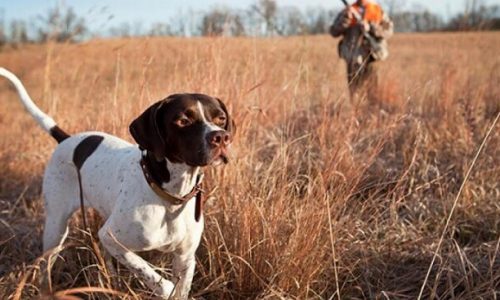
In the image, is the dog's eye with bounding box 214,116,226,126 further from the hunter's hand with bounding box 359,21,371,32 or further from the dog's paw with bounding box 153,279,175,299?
the hunter's hand with bounding box 359,21,371,32

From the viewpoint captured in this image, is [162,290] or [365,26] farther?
[365,26]

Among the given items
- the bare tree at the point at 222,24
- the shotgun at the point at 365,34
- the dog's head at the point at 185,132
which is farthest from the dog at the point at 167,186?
the shotgun at the point at 365,34

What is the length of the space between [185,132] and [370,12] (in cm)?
504

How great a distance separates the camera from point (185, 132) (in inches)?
90.4

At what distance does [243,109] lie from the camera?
372 cm

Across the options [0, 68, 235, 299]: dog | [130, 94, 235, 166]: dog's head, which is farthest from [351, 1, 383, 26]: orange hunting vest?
Result: [130, 94, 235, 166]: dog's head

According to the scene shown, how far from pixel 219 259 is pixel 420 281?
1.01 metres

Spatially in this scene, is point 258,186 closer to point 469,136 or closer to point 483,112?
point 469,136

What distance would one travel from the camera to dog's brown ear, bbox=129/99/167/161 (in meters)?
2.28

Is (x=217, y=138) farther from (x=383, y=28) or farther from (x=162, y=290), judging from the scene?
(x=383, y=28)

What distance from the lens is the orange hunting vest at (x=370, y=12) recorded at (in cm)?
668

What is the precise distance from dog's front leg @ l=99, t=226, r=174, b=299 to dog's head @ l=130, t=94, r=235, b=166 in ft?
1.46

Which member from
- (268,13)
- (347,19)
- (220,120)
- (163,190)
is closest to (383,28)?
(347,19)

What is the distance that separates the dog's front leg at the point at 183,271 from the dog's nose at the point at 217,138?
0.62m
